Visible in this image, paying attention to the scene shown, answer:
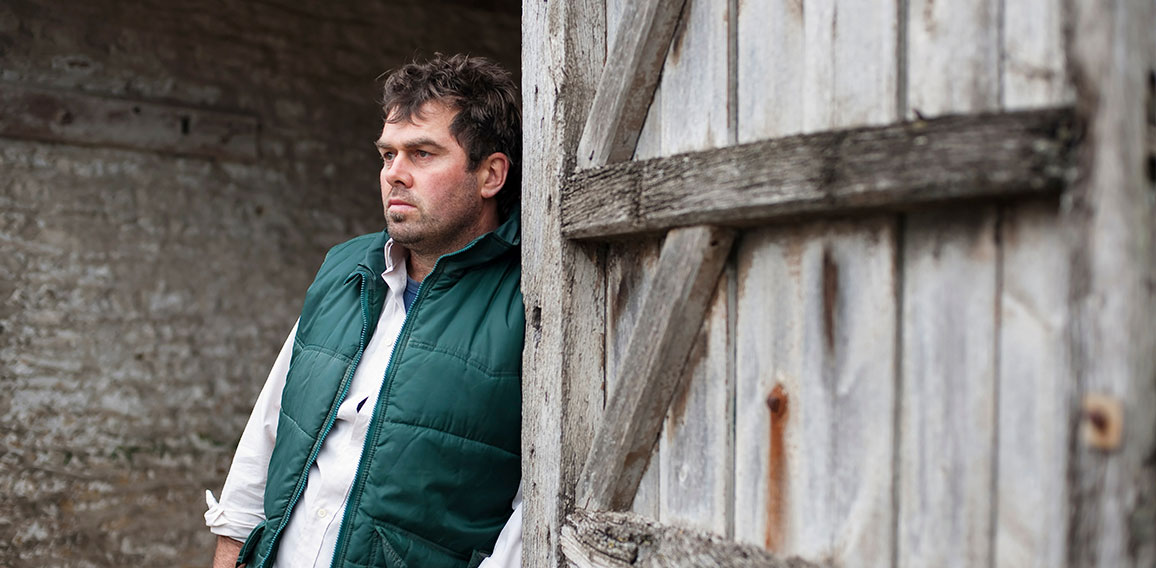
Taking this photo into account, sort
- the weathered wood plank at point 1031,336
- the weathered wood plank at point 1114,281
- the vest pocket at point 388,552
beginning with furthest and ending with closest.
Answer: the vest pocket at point 388,552 < the weathered wood plank at point 1031,336 < the weathered wood plank at point 1114,281

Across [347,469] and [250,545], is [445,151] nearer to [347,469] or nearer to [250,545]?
[347,469]

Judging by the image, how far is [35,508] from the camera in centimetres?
445

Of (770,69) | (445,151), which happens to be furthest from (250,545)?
(770,69)

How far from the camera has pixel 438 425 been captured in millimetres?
2053

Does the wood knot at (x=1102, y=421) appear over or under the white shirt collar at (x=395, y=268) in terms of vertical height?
under

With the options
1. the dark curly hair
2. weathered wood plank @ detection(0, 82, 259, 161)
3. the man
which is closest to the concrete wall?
weathered wood plank @ detection(0, 82, 259, 161)

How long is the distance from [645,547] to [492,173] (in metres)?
1.08

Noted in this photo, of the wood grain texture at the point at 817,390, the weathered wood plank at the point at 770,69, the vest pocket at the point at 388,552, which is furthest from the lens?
the vest pocket at the point at 388,552

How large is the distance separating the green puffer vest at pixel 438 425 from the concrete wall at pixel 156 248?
284 cm

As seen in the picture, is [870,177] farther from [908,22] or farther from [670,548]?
[670,548]

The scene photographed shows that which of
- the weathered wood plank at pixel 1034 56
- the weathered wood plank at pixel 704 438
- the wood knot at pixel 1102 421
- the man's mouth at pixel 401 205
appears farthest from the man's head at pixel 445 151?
the wood knot at pixel 1102 421

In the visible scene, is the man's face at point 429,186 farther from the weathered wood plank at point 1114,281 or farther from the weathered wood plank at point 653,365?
the weathered wood plank at point 1114,281

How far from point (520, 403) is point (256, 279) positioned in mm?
3438

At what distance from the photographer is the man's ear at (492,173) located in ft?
7.62
